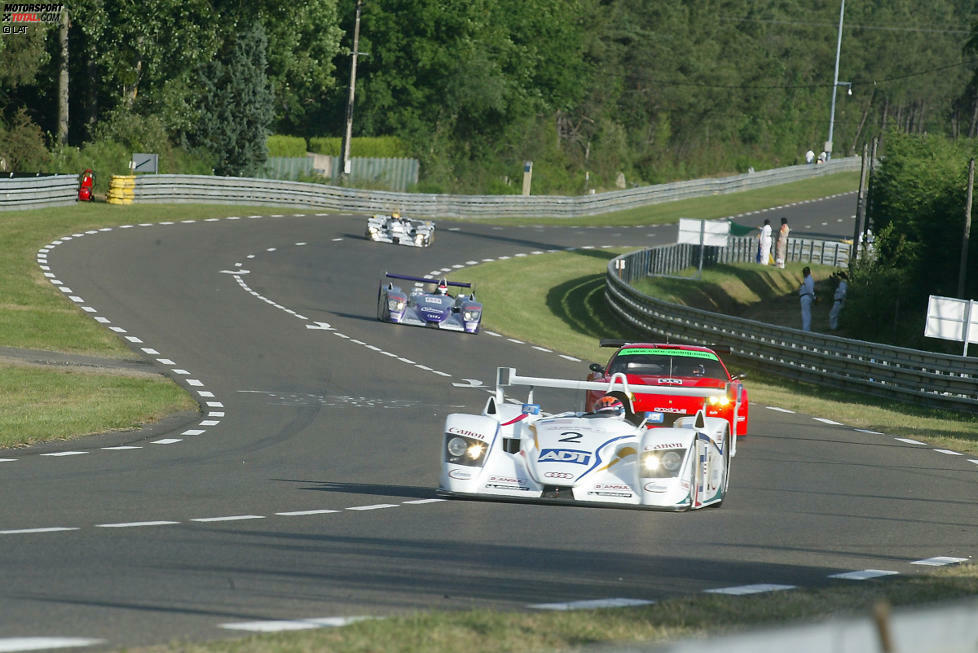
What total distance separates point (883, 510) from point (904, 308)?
2749cm

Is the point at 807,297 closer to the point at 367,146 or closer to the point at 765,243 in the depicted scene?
the point at 765,243

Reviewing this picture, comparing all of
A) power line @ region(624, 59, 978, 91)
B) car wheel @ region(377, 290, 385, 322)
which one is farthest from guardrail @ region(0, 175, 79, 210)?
power line @ region(624, 59, 978, 91)

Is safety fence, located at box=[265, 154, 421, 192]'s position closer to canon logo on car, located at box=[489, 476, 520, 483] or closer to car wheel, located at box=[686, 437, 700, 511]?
canon logo on car, located at box=[489, 476, 520, 483]

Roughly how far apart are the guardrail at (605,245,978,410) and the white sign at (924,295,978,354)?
1.49ft

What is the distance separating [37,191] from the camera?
1956 inches

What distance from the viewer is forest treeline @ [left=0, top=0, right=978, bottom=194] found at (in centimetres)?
6216

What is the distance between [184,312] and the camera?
32.2m

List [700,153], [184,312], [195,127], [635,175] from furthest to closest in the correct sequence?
[700,153], [635,175], [195,127], [184,312]

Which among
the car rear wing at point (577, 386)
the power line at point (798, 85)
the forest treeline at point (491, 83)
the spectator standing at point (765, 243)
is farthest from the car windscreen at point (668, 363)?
the power line at point (798, 85)

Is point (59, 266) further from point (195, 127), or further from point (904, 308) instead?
point (195, 127)

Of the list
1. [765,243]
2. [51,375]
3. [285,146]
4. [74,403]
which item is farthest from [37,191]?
[74,403]

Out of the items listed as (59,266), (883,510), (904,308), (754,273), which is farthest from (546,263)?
(883,510)

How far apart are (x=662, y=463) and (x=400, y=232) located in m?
40.0

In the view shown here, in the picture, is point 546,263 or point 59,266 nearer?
point 59,266
